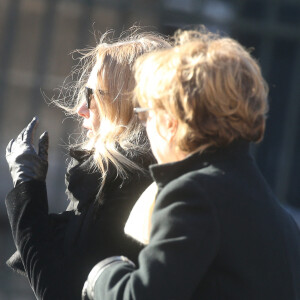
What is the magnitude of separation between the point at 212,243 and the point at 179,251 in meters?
0.07

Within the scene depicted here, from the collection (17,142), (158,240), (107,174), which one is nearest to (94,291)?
(158,240)

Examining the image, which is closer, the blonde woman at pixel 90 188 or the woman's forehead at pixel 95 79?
the blonde woman at pixel 90 188

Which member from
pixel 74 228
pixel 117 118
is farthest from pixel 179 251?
pixel 117 118

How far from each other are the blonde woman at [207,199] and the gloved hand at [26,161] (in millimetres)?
443

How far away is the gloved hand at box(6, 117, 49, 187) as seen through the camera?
2.01 meters

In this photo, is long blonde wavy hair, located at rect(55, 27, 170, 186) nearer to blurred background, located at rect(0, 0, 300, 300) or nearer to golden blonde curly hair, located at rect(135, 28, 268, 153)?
golden blonde curly hair, located at rect(135, 28, 268, 153)

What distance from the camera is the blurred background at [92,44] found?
4895mm

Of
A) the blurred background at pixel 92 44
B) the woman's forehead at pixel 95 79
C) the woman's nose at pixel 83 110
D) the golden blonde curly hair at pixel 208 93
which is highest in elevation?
the golden blonde curly hair at pixel 208 93

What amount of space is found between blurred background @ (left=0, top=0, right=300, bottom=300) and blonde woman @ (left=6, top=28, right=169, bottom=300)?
2793 mm

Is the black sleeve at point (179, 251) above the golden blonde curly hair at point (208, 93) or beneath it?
beneath

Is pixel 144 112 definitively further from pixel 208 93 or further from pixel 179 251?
pixel 179 251

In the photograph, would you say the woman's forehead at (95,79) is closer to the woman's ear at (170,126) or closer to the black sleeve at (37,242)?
the black sleeve at (37,242)

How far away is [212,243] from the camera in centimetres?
152

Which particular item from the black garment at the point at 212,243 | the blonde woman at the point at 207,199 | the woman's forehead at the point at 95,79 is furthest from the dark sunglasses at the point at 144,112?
the woman's forehead at the point at 95,79
